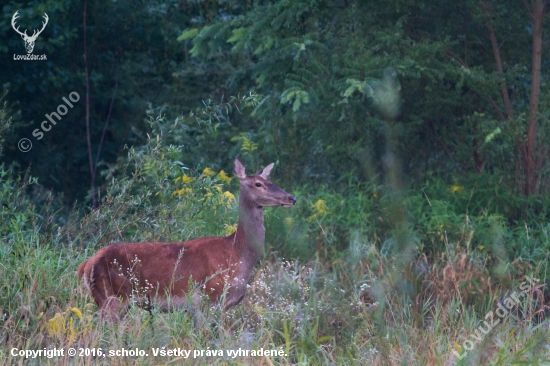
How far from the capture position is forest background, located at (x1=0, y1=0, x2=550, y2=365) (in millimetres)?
5418

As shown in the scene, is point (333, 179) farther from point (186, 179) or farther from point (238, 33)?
point (186, 179)

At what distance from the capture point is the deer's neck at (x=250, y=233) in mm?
5855

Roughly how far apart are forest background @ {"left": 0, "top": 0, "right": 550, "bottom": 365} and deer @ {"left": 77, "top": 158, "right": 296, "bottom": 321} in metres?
0.17

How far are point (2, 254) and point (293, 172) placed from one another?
18.1 ft

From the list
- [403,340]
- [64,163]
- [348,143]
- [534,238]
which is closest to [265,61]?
[348,143]

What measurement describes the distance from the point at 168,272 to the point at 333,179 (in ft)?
19.2

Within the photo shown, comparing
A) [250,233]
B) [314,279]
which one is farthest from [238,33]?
[250,233]

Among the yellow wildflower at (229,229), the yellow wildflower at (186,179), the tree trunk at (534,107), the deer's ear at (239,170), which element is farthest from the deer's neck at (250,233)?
the tree trunk at (534,107)

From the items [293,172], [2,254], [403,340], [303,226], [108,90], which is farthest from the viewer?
[108,90]

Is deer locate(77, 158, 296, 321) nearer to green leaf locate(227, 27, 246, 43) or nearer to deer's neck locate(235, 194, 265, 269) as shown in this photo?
deer's neck locate(235, 194, 265, 269)

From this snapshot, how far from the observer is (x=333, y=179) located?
1114 cm

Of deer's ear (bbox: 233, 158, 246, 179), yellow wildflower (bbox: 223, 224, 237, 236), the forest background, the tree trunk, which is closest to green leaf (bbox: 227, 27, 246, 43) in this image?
the forest background

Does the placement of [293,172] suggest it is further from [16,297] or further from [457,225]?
[16,297]

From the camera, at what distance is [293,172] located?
1099 cm
